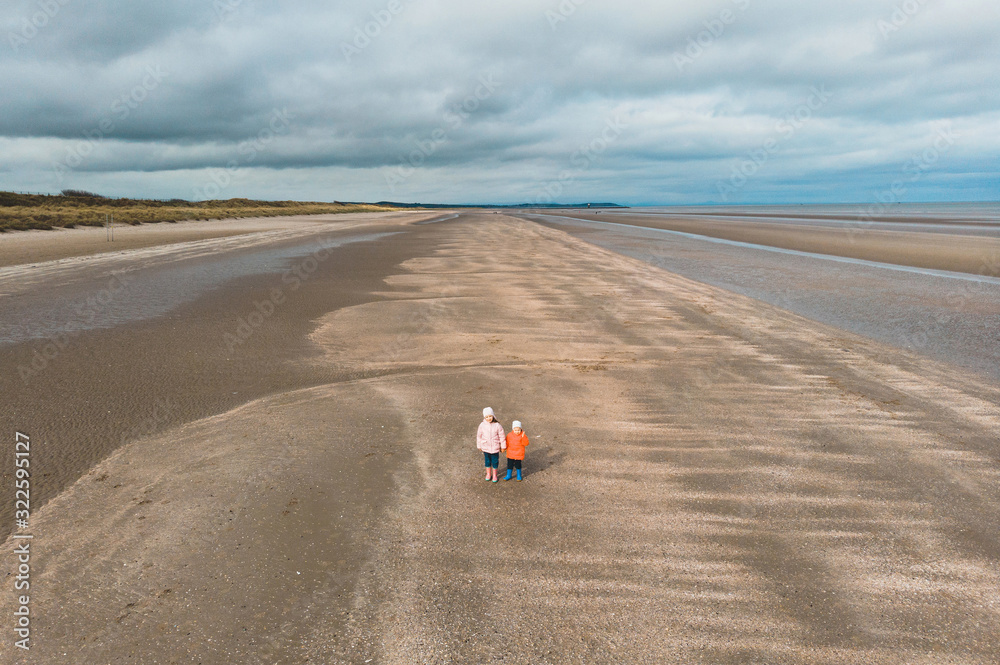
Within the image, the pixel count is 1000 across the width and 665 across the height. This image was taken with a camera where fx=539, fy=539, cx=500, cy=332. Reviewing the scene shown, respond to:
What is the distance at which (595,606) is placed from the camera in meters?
3.74

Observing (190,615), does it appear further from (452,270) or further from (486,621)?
(452,270)

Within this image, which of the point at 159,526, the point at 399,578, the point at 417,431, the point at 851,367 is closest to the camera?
the point at 399,578

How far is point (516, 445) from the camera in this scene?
17.6ft

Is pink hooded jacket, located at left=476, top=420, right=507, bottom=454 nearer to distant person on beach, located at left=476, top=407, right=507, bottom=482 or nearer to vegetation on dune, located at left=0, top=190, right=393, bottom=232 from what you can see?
distant person on beach, located at left=476, top=407, right=507, bottom=482

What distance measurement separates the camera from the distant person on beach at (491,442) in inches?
212

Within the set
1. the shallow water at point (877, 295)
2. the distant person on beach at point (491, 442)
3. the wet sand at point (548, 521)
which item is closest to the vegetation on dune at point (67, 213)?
the wet sand at point (548, 521)

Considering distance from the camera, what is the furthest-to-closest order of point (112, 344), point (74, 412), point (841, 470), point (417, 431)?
point (112, 344)
point (74, 412)
point (417, 431)
point (841, 470)

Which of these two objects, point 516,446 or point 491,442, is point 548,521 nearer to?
point 516,446

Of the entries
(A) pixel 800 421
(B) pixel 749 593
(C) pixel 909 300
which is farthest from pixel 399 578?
(C) pixel 909 300

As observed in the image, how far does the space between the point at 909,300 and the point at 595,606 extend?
53.5ft

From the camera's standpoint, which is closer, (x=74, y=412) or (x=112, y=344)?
(x=74, y=412)

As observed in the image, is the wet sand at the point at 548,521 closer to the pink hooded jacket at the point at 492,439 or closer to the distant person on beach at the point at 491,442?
the distant person on beach at the point at 491,442

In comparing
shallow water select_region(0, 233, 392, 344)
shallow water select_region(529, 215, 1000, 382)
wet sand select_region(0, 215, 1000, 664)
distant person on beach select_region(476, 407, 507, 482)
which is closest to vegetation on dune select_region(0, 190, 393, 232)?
shallow water select_region(0, 233, 392, 344)

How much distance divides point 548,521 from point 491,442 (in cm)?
98
